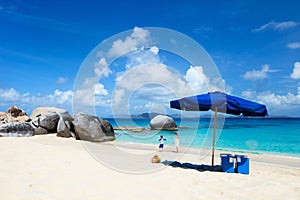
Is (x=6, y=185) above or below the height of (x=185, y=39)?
below

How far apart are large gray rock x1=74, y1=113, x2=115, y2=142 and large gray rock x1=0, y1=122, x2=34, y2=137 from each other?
255 cm

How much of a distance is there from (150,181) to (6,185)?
8.68 ft

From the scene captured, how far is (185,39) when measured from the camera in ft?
29.9

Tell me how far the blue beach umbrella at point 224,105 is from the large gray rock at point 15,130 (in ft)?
34.0

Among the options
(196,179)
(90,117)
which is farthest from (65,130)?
(196,179)

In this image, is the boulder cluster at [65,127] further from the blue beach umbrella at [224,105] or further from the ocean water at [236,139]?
the blue beach umbrella at [224,105]

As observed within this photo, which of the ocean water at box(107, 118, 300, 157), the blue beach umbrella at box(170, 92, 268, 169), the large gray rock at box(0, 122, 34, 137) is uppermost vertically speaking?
the blue beach umbrella at box(170, 92, 268, 169)

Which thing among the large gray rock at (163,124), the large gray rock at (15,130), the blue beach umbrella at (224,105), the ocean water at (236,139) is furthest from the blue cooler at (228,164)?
the large gray rock at (163,124)

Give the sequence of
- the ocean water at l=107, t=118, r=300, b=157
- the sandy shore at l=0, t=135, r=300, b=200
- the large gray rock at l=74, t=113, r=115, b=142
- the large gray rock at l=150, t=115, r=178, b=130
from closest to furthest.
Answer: the sandy shore at l=0, t=135, r=300, b=200 < the large gray rock at l=74, t=113, r=115, b=142 < the ocean water at l=107, t=118, r=300, b=157 < the large gray rock at l=150, t=115, r=178, b=130

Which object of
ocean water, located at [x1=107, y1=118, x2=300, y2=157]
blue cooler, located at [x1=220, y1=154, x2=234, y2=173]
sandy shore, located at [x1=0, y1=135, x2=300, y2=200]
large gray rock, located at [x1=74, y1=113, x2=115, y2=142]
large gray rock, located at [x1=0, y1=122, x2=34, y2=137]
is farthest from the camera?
ocean water, located at [x1=107, y1=118, x2=300, y2=157]

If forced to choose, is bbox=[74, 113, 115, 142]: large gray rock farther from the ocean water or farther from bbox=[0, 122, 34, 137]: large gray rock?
the ocean water

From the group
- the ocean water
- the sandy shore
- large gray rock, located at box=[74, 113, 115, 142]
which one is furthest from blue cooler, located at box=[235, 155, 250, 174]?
large gray rock, located at box=[74, 113, 115, 142]

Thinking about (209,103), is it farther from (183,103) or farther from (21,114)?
(21,114)

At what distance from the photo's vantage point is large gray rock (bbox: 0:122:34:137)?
1272cm
